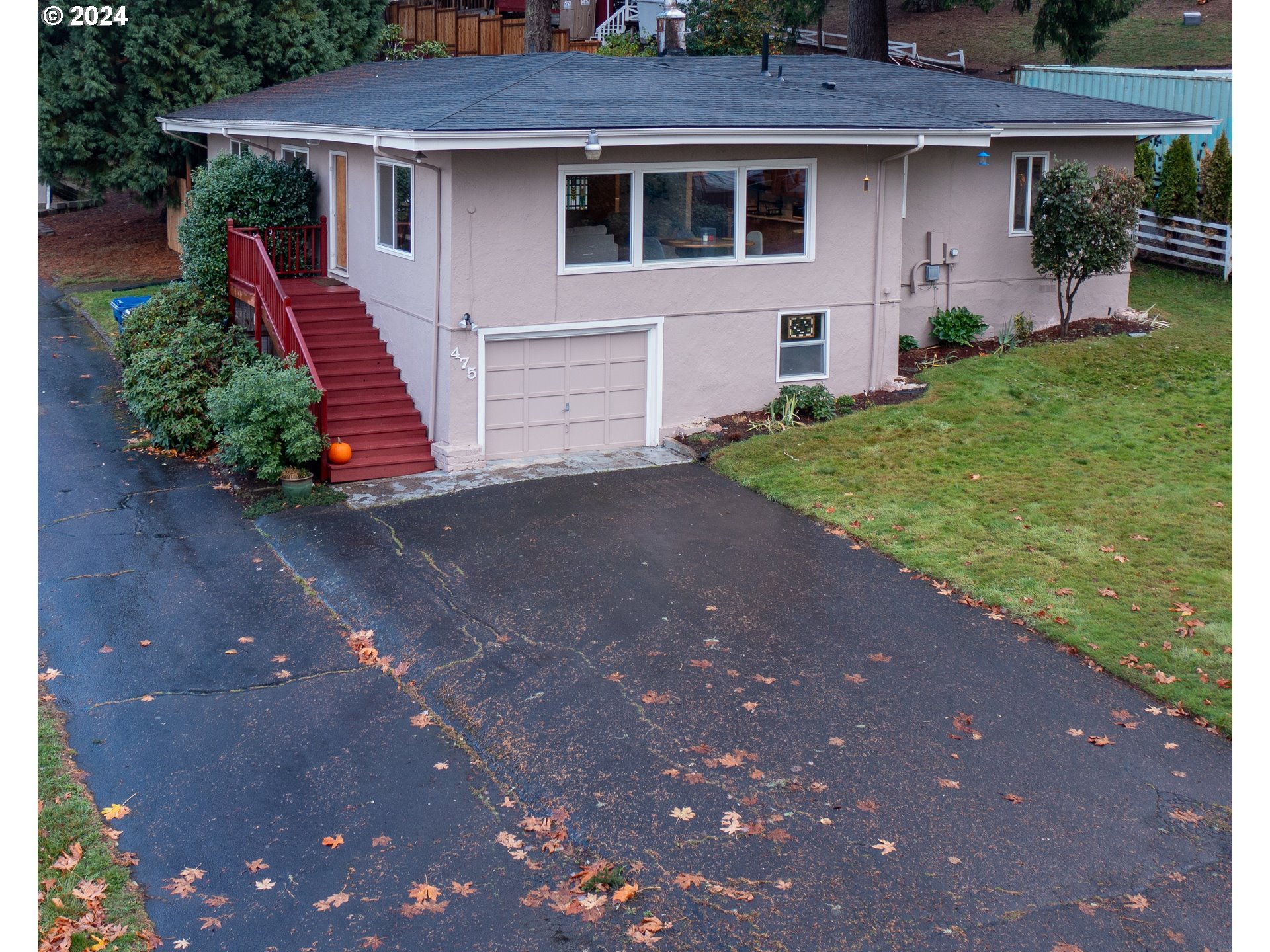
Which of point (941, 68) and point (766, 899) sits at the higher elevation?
point (941, 68)

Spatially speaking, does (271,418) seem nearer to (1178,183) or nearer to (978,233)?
(978,233)

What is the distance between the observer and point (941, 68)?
4422 centimetres

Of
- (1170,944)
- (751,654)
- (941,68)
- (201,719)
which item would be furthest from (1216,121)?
(941,68)

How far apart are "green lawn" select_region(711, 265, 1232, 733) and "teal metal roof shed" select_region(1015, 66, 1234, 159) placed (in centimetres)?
830

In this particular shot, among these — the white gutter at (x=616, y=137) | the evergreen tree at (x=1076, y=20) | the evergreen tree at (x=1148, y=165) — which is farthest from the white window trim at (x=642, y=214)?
the evergreen tree at (x=1076, y=20)

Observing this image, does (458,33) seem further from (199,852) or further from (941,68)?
(199,852)

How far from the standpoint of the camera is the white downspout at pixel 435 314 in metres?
15.9

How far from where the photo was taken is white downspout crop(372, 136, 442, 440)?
15867 millimetres

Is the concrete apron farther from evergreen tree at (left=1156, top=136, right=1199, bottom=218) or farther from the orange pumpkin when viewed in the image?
evergreen tree at (left=1156, top=136, right=1199, bottom=218)

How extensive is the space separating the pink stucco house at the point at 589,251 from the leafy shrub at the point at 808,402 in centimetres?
35

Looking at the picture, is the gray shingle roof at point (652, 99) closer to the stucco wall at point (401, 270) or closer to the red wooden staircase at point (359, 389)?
the stucco wall at point (401, 270)

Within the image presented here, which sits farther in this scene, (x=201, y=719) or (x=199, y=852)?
(x=201, y=719)

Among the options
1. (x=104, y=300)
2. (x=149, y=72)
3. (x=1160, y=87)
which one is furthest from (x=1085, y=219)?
(x=104, y=300)

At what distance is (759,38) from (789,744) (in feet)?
82.2
